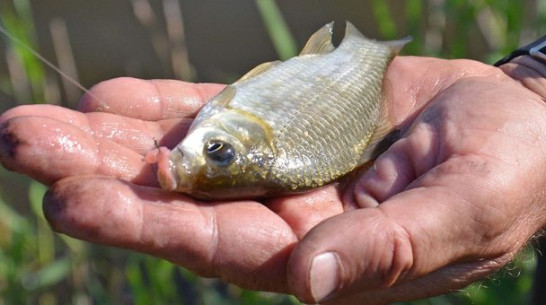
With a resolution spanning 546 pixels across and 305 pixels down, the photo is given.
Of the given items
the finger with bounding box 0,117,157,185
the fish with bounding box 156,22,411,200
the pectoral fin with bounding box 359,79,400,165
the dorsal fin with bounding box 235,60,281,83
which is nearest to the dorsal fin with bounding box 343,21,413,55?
the fish with bounding box 156,22,411,200

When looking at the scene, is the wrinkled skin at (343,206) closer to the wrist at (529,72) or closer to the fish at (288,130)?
the fish at (288,130)

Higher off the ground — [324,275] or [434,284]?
[324,275]

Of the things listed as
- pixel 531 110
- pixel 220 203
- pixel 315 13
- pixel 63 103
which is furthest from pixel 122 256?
pixel 315 13

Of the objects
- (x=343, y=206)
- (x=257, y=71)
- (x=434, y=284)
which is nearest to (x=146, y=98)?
(x=257, y=71)

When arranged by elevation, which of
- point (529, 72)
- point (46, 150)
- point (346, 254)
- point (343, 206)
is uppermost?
point (46, 150)

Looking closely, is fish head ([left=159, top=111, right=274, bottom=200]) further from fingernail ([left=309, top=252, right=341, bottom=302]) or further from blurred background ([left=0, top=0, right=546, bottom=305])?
blurred background ([left=0, top=0, right=546, bottom=305])

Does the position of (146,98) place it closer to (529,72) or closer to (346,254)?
(346,254)

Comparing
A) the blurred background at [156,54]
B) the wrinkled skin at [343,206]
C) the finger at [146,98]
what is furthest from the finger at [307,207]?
the blurred background at [156,54]
